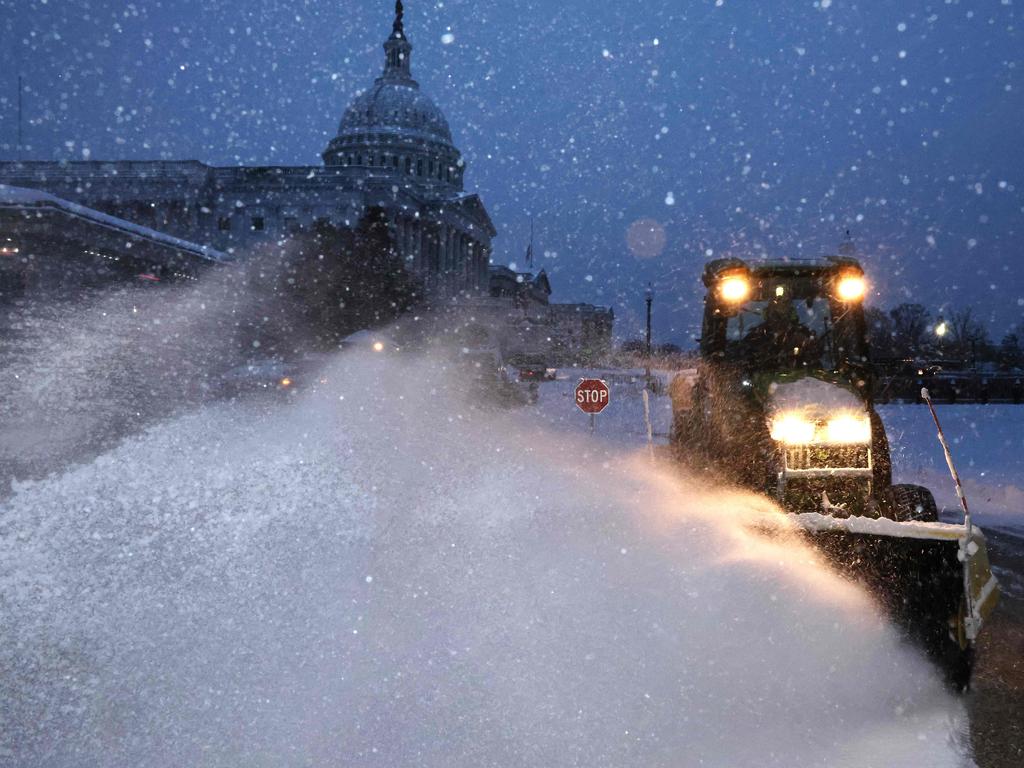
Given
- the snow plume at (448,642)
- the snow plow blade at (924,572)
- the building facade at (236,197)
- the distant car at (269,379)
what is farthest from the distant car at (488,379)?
the building facade at (236,197)

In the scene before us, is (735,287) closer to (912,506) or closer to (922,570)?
(912,506)

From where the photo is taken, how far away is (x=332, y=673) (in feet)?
15.6

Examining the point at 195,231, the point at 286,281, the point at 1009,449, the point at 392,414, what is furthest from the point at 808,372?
the point at 195,231

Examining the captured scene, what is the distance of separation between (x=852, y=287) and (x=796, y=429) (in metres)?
1.85

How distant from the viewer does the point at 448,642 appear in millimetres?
5031

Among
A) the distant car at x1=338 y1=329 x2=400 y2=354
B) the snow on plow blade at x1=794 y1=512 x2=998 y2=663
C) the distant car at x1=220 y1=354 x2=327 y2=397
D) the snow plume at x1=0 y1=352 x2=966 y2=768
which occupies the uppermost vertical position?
the distant car at x1=338 y1=329 x2=400 y2=354

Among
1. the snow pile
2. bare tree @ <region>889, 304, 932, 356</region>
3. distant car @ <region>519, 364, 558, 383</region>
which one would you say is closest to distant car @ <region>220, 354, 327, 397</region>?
the snow pile

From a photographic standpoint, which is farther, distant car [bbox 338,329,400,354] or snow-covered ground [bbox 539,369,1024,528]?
distant car [bbox 338,329,400,354]

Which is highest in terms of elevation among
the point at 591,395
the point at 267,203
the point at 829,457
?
the point at 267,203

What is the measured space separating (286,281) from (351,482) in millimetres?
43436

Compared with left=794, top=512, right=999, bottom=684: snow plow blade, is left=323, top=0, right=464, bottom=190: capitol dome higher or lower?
higher

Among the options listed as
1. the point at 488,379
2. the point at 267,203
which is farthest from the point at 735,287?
the point at 267,203

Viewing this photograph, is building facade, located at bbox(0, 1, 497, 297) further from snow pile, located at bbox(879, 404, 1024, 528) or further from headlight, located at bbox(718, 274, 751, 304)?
headlight, located at bbox(718, 274, 751, 304)

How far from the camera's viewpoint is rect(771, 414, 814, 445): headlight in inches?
244
